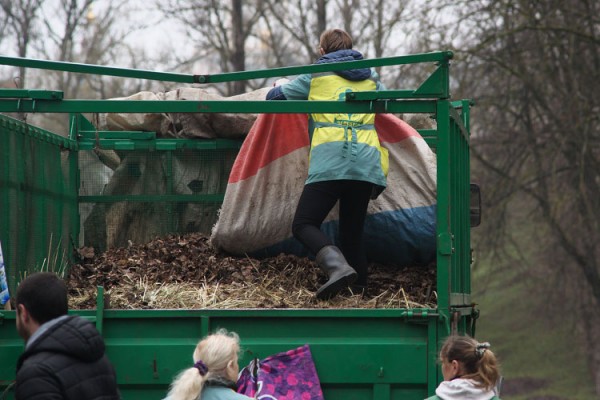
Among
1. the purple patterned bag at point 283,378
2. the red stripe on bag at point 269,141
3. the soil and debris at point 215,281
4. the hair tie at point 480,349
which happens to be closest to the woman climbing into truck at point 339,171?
the soil and debris at point 215,281

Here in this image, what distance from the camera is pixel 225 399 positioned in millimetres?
4176

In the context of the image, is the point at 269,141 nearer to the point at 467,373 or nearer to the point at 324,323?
the point at 324,323

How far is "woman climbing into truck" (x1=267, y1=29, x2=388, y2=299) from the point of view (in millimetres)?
5930

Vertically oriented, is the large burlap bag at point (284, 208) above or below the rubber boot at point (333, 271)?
above

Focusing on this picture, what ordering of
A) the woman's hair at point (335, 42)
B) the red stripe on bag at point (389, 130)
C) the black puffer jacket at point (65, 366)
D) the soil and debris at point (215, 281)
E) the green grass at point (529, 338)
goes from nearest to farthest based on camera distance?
the black puffer jacket at point (65, 366), the soil and debris at point (215, 281), the woman's hair at point (335, 42), the red stripe on bag at point (389, 130), the green grass at point (529, 338)

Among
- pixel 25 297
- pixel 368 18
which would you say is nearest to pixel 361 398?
pixel 25 297

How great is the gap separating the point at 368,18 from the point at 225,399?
17.8m

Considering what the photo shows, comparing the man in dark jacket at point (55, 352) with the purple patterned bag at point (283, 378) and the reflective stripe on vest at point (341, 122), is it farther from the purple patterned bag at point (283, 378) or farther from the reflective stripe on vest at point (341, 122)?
the reflective stripe on vest at point (341, 122)

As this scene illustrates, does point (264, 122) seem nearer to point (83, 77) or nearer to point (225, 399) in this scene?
point (225, 399)

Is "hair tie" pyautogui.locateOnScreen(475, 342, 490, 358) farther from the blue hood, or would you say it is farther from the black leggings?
the blue hood

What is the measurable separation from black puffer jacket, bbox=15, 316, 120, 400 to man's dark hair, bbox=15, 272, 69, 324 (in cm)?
10

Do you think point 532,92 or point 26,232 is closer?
point 26,232

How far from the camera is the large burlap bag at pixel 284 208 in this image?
6.52m

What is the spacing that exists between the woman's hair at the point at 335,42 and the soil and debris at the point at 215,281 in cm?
122
